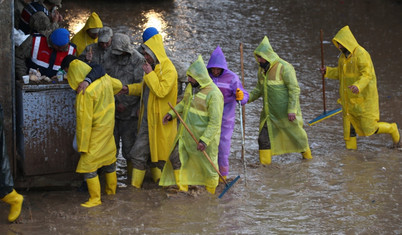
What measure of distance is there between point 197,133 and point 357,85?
2.66 m

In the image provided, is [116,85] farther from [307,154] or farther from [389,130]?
[389,130]

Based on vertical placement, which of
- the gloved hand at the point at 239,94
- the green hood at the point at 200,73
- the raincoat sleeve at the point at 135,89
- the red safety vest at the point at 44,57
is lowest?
the gloved hand at the point at 239,94

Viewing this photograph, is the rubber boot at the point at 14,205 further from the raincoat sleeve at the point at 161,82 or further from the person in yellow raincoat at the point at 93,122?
the raincoat sleeve at the point at 161,82

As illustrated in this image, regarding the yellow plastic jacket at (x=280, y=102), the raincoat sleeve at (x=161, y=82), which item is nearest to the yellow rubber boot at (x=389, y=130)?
the yellow plastic jacket at (x=280, y=102)

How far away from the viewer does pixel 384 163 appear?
29.8ft

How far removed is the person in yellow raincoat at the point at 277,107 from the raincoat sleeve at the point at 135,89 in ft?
5.59

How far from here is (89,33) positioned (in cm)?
919

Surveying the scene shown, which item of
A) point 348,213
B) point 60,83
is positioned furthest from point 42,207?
point 348,213

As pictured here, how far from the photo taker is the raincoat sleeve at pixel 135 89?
8102 millimetres

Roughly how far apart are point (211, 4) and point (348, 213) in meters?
11.5

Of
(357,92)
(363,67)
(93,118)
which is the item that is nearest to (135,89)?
(93,118)

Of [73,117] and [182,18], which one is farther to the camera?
[182,18]

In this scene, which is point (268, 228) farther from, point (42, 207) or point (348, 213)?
point (42, 207)

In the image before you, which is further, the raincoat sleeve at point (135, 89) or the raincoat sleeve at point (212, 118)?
the raincoat sleeve at point (135, 89)
